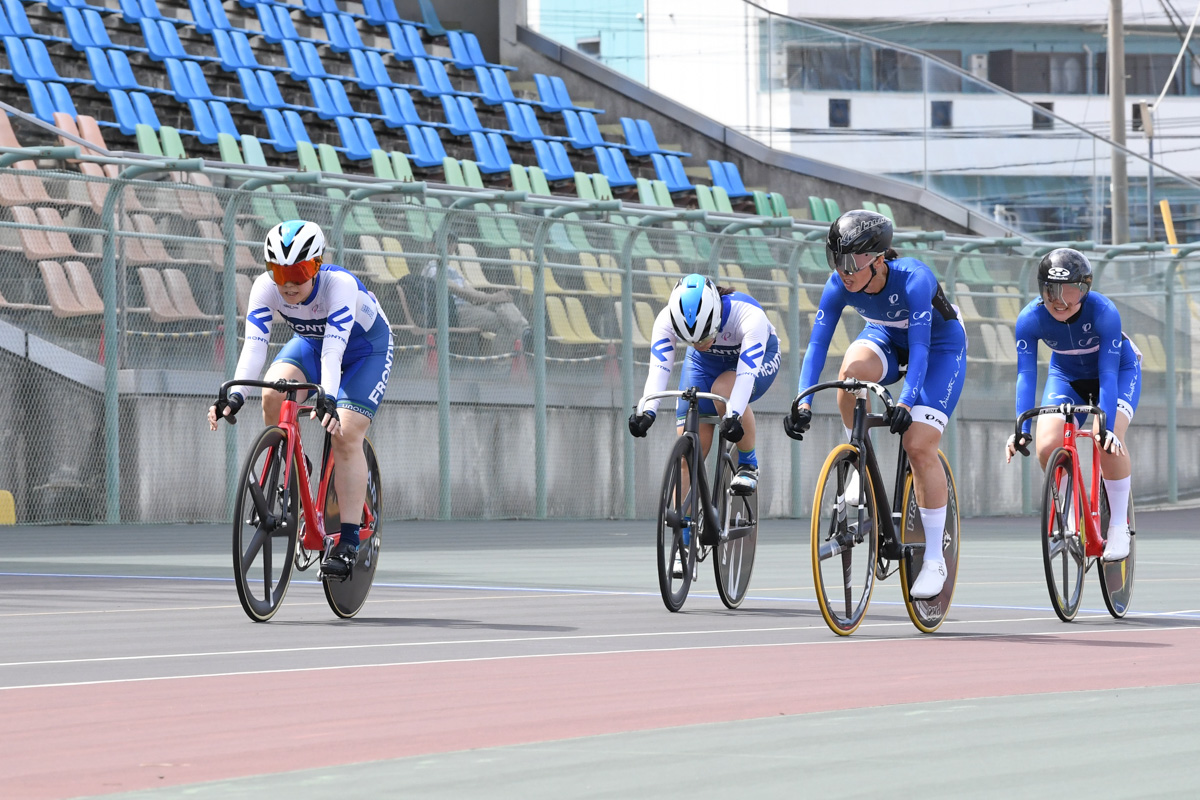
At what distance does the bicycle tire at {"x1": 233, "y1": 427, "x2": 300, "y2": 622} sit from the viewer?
7.74 metres

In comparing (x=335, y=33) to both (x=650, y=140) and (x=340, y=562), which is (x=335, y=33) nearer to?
(x=650, y=140)

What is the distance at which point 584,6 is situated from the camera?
3097 centimetres

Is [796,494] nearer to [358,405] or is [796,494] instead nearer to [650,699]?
[358,405]

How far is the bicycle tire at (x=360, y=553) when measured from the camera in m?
8.33

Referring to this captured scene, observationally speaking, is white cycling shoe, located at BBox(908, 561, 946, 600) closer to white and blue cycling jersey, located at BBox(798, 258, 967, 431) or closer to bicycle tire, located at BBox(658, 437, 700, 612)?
white and blue cycling jersey, located at BBox(798, 258, 967, 431)

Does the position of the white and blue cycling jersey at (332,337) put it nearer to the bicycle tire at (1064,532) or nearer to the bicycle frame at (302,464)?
the bicycle frame at (302,464)

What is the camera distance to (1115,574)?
8969 mm

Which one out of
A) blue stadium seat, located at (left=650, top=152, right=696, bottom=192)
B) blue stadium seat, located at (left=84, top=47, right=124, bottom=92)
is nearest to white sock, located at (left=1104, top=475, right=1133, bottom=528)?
blue stadium seat, located at (left=84, top=47, right=124, bottom=92)

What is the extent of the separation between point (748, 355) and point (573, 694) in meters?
3.28

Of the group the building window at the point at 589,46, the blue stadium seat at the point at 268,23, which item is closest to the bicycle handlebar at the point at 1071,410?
the blue stadium seat at the point at 268,23

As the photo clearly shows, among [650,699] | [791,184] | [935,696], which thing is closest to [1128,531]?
[935,696]

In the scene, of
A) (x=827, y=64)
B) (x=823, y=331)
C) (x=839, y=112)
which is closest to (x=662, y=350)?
(x=823, y=331)

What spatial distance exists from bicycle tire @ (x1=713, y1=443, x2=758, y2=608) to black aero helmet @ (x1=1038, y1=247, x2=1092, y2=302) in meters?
1.68

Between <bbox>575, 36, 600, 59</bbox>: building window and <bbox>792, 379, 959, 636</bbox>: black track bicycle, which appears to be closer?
<bbox>792, 379, 959, 636</bbox>: black track bicycle
